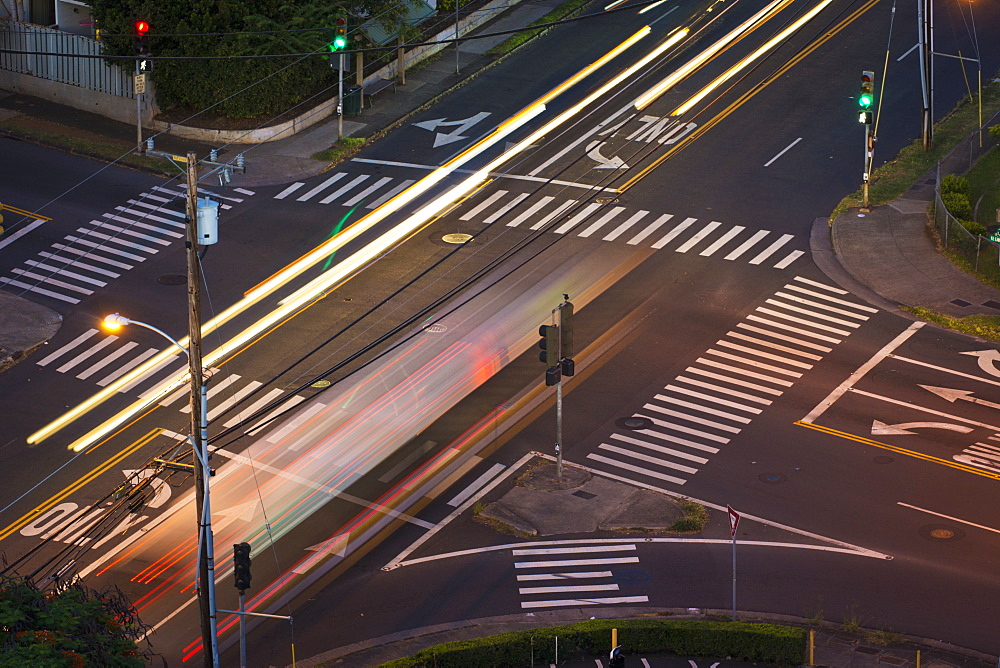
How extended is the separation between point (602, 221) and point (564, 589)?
63.6 feet

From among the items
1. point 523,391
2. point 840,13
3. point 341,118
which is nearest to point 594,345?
point 523,391

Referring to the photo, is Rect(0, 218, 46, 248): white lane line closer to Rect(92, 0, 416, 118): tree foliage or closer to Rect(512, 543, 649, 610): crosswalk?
Rect(92, 0, 416, 118): tree foliage

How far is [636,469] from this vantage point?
36.5 metres

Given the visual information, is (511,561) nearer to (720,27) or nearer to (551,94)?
(551,94)

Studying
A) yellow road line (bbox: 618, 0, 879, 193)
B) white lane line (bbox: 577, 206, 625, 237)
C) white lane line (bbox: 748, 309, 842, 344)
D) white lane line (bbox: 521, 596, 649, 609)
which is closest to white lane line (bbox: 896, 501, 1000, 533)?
white lane line (bbox: 521, 596, 649, 609)

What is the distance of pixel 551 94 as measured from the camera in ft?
189

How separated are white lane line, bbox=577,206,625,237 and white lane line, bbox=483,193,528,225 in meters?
2.85

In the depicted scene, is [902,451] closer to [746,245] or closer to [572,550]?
[572,550]

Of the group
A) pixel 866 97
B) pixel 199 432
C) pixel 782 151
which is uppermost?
pixel 866 97

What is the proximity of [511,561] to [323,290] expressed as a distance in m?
14.6

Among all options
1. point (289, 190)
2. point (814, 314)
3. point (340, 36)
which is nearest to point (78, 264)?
point (289, 190)

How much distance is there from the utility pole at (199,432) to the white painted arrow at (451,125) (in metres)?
27.9

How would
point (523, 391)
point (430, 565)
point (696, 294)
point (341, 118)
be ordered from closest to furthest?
point (430, 565) → point (523, 391) → point (696, 294) → point (341, 118)

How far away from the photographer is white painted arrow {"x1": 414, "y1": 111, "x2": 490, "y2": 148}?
54.9 m
